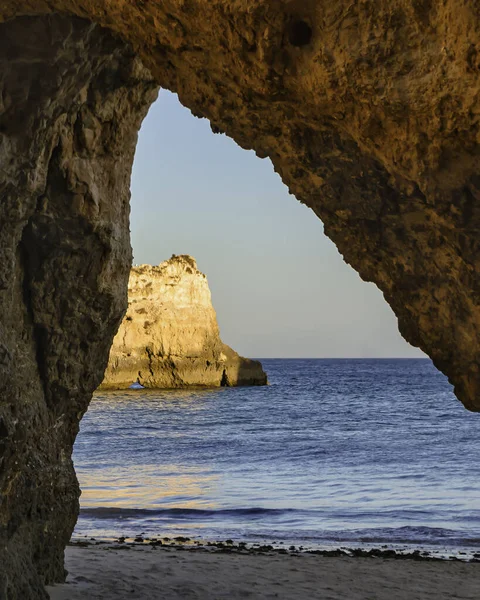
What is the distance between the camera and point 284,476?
1986 cm

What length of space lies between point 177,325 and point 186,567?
42413 millimetres

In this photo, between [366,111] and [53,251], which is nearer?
[366,111]

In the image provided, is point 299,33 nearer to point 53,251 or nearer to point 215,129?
point 215,129

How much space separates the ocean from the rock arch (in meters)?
Result: 6.29

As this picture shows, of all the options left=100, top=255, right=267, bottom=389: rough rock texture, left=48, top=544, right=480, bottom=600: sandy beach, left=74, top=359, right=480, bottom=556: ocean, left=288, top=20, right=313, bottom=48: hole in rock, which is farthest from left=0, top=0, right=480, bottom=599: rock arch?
left=100, top=255, right=267, bottom=389: rough rock texture

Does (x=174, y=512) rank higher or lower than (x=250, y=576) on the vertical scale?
lower

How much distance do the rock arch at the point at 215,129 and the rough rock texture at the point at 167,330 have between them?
4273cm

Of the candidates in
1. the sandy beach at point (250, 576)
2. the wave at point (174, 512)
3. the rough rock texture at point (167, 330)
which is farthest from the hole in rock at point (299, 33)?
the rough rock texture at point (167, 330)

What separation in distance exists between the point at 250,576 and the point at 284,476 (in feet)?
35.8

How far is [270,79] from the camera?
15.2ft

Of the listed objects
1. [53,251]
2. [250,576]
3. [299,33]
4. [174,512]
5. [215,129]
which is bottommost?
[174,512]

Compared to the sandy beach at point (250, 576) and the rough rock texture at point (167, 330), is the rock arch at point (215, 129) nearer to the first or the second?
the sandy beach at point (250, 576)

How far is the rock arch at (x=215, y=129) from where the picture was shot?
13.7 feet

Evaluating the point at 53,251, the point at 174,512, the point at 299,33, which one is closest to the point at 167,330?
the point at 174,512
